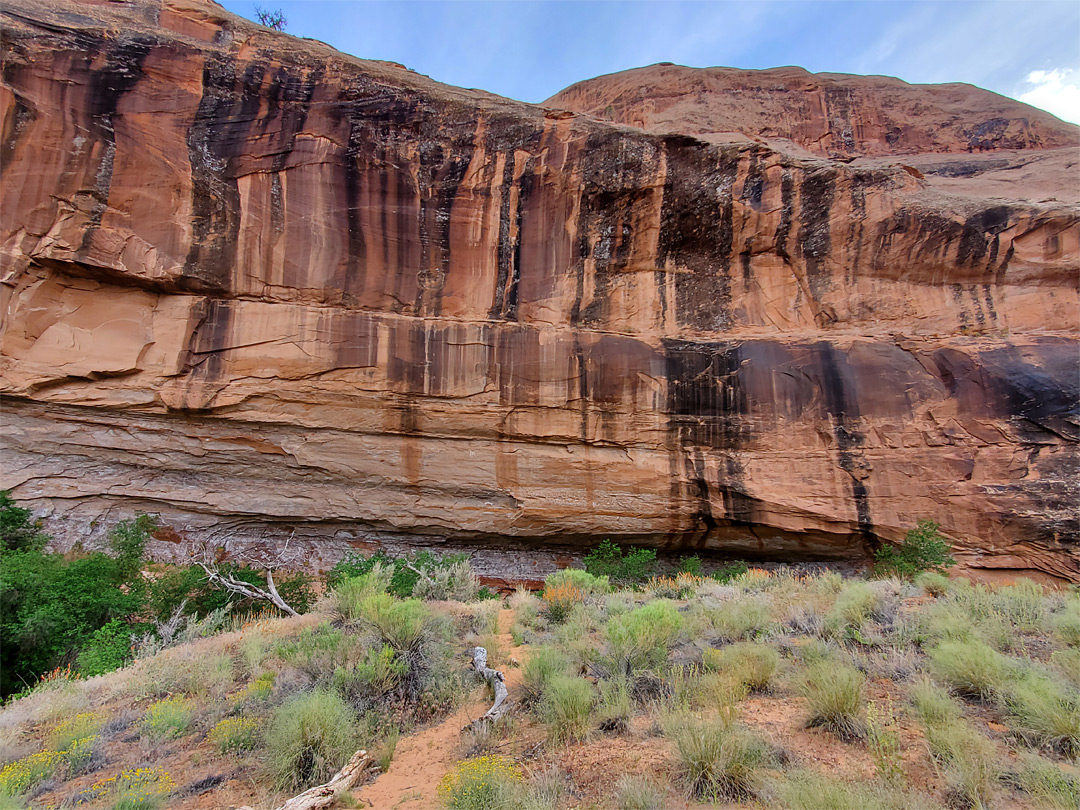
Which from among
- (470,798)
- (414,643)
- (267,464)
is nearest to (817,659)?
(470,798)

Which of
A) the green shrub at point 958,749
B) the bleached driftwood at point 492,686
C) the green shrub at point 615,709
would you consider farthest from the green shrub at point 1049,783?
the bleached driftwood at point 492,686

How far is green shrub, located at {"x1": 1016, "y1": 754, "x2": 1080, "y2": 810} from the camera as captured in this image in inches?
106

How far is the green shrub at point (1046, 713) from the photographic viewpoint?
3342 mm

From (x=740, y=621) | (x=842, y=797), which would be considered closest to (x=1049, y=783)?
(x=842, y=797)

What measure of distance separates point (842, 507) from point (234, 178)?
1713 cm

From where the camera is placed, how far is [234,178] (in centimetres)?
1162

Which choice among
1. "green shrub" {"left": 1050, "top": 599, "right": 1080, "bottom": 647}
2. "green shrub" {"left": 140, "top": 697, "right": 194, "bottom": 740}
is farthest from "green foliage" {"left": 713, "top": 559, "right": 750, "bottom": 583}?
"green shrub" {"left": 140, "top": 697, "right": 194, "bottom": 740}

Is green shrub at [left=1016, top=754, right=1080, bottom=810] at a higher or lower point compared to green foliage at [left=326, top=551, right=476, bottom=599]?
higher

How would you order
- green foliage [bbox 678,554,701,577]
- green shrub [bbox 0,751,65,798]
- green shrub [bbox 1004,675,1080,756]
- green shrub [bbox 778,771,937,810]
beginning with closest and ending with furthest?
green shrub [bbox 778,771,937,810]
green shrub [bbox 1004,675,1080,756]
green shrub [bbox 0,751,65,798]
green foliage [bbox 678,554,701,577]

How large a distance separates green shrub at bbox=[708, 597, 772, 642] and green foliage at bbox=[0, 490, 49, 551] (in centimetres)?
1323

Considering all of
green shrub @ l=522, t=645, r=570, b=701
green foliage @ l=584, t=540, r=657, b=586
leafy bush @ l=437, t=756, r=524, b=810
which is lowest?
green foliage @ l=584, t=540, r=657, b=586

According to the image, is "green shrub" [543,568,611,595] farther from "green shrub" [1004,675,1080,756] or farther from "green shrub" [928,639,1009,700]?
"green shrub" [1004,675,1080,756]

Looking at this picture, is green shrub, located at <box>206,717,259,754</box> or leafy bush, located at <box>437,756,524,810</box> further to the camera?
green shrub, located at <box>206,717,259,754</box>

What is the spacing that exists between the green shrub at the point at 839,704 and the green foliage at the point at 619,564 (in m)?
8.72
